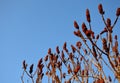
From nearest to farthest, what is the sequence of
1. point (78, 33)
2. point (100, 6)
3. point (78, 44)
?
point (78, 33)
point (100, 6)
point (78, 44)

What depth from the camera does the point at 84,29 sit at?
1768 mm

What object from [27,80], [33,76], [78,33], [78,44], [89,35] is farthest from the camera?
[27,80]

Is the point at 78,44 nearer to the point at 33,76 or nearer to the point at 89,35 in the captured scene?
the point at 33,76

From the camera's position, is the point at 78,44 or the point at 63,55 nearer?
the point at 78,44

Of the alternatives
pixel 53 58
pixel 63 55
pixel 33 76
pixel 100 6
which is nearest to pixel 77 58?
pixel 63 55

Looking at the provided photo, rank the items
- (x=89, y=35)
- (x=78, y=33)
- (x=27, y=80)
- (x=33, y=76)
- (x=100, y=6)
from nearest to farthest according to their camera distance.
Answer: (x=89, y=35)
(x=78, y=33)
(x=100, y=6)
(x=33, y=76)
(x=27, y=80)

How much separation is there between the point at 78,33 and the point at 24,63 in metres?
1.88

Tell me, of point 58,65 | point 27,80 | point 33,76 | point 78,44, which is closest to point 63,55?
point 58,65

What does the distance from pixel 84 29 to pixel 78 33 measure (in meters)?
0.10

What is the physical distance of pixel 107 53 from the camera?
170cm

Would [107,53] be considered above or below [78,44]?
below

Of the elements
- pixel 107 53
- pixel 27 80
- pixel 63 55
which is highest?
pixel 63 55

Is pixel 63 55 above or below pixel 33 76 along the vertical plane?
above

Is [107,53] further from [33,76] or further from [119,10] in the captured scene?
[33,76]
